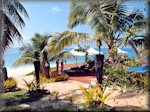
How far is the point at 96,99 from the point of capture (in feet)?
18.1

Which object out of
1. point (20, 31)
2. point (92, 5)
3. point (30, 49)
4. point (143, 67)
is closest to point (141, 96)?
point (143, 67)

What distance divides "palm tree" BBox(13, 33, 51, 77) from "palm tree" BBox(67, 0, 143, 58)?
1.98 m

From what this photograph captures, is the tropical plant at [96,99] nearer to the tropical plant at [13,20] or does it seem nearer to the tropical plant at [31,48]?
the tropical plant at [13,20]

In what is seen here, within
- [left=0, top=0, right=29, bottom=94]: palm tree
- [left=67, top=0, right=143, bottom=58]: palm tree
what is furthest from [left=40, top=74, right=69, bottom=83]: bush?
[left=0, top=0, right=29, bottom=94]: palm tree

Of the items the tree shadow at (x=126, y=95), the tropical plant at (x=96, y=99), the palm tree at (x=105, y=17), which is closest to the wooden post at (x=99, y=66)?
the tropical plant at (x=96, y=99)

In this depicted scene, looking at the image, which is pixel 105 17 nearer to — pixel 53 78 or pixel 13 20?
pixel 13 20

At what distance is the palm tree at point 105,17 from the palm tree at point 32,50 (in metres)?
1.98

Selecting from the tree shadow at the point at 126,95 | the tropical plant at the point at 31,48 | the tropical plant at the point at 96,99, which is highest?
the tropical plant at the point at 31,48

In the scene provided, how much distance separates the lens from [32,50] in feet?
37.7

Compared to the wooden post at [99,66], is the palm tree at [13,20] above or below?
above

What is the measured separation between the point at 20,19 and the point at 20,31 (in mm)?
398

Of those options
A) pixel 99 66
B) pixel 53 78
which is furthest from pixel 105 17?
pixel 53 78

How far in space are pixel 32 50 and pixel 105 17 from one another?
15.4 feet

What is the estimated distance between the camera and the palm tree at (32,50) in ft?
36.3
